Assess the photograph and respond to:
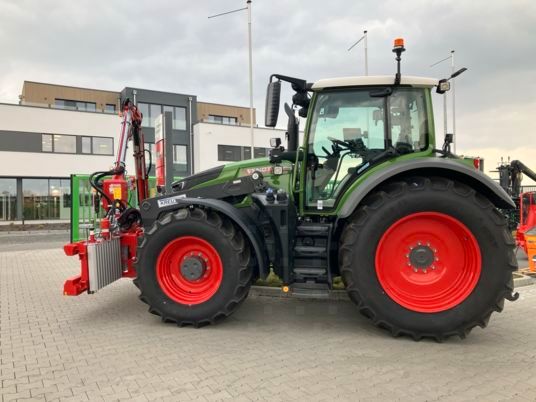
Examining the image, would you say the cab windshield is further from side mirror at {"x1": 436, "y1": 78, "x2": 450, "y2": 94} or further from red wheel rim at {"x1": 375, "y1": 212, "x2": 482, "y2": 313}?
red wheel rim at {"x1": 375, "y1": 212, "x2": 482, "y2": 313}

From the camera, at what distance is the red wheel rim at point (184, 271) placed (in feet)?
16.2

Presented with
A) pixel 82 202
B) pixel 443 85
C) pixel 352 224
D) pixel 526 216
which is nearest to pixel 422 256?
pixel 352 224

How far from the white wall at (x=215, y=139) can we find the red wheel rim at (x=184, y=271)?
92.2 ft

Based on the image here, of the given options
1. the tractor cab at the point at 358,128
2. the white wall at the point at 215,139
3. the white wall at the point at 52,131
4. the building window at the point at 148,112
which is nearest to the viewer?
the tractor cab at the point at 358,128

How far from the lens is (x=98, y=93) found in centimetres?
3384

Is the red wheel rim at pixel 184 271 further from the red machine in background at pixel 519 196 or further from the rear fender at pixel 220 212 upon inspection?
the red machine in background at pixel 519 196

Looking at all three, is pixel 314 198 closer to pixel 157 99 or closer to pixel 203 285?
pixel 203 285

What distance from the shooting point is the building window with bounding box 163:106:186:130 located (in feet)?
111

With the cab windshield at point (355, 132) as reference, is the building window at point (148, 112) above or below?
above

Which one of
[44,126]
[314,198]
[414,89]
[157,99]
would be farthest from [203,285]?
[157,99]

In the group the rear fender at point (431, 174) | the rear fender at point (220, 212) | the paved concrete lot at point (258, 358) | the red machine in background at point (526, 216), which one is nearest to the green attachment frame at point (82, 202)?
the paved concrete lot at point (258, 358)

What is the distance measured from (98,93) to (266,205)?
32.9m

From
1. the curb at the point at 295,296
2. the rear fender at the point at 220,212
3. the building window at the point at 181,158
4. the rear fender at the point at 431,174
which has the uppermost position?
the building window at the point at 181,158

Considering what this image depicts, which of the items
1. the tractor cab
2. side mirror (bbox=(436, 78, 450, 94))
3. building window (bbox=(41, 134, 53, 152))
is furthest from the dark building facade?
side mirror (bbox=(436, 78, 450, 94))
